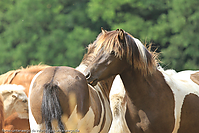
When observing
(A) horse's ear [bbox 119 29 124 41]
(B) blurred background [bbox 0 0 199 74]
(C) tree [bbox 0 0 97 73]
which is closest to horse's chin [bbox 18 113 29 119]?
(A) horse's ear [bbox 119 29 124 41]

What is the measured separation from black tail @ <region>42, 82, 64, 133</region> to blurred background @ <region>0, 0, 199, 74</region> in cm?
733

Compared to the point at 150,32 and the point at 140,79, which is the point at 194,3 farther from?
the point at 140,79

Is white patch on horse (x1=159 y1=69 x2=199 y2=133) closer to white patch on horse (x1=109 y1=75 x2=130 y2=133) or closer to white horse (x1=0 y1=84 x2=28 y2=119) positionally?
white patch on horse (x1=109 y1=75 x2=130 y2=133)

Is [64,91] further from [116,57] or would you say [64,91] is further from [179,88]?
[179,88]

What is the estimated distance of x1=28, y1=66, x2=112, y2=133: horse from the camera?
2.80m

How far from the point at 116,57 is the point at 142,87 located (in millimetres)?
471

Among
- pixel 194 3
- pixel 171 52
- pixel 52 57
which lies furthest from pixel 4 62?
pixel 194 3

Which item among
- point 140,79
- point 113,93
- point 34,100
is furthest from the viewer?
point 113,93

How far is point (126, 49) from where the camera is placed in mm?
3000

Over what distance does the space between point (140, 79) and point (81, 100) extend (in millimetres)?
711

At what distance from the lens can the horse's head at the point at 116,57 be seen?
9.78 ft

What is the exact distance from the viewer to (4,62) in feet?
37.3

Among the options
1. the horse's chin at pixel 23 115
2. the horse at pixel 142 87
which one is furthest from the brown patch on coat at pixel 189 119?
the horse's chin at pixel 23 115

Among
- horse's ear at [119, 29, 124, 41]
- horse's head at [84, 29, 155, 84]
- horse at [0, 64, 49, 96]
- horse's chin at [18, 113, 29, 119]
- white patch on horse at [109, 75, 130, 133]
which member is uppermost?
horse at [0, 64, 49, 96]
